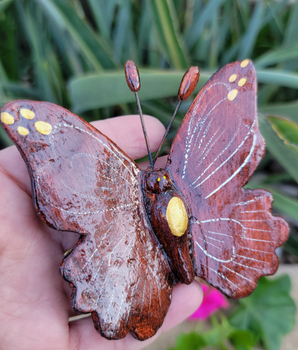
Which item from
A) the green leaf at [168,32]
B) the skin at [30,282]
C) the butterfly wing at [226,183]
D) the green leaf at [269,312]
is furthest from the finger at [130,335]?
the green leaf at [168,32]

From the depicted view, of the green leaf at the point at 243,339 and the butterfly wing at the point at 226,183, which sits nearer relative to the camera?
the butterfly wing at the point at 226,183

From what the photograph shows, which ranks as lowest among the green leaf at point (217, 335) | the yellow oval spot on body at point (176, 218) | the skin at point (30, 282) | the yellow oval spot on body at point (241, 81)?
the green leaf at point (217, 335)

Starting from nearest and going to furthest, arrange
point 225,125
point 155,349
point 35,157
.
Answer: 1. point 35,157
2. point 225,125
3. point 155,349

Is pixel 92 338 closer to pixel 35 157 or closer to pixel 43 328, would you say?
pixel 43 328

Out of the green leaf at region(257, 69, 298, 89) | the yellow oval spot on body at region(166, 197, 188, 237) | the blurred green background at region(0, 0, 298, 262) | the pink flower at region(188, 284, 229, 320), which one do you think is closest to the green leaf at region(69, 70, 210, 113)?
the blurred green background at region(0, 0, 298, 262)

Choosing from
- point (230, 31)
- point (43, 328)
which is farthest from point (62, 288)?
point (230, 31)

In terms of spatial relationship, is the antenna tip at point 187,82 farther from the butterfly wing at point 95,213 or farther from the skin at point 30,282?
the skin at point 30,282

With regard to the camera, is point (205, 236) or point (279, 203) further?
point (279, 203)

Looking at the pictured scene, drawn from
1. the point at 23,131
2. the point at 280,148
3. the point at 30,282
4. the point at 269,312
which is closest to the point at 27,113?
the point at 23,131
